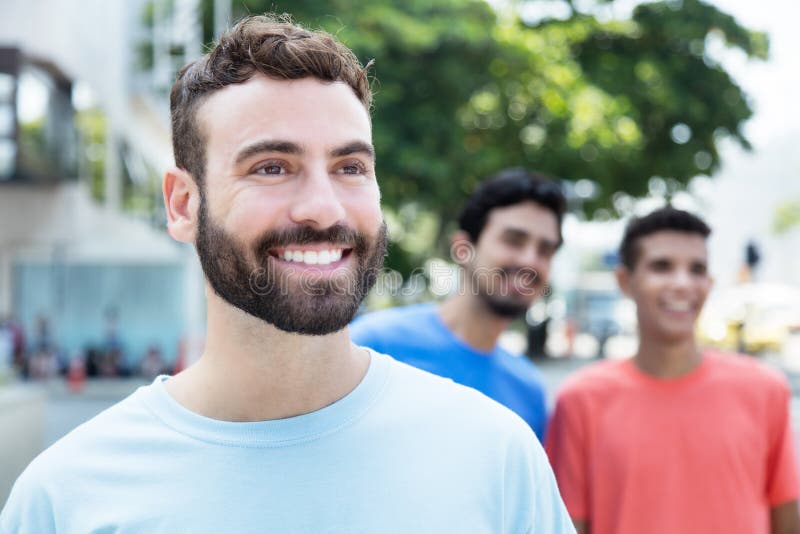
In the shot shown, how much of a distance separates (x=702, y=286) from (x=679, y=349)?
25 cm

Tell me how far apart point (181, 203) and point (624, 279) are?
2196mm

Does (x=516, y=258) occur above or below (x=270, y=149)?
below

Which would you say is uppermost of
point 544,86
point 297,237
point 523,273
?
point 544,86

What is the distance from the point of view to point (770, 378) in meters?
3.35

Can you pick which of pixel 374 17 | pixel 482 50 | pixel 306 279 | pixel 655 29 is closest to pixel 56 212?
pixel 374 17

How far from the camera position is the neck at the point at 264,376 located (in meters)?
1.83

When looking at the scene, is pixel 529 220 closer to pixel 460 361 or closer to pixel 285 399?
pixel 460 361

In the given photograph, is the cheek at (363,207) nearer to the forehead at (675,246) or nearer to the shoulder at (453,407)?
the shoulder at (453,407)

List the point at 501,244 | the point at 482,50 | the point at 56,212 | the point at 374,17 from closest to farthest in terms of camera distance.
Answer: the point at 501,244
the point at 374,17
the point at 482,50
the point at 56,212

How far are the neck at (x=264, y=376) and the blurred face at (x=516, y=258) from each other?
1860 mm

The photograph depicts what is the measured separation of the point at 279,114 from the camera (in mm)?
1789

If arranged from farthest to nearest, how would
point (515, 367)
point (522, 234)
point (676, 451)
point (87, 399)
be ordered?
1. point (87, 399)
2. point (522, 234)
3. point (515, 367)
4. point (676, 451)

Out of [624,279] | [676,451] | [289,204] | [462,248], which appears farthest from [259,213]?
[462,248]

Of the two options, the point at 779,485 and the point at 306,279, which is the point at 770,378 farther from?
the point at 306,279
